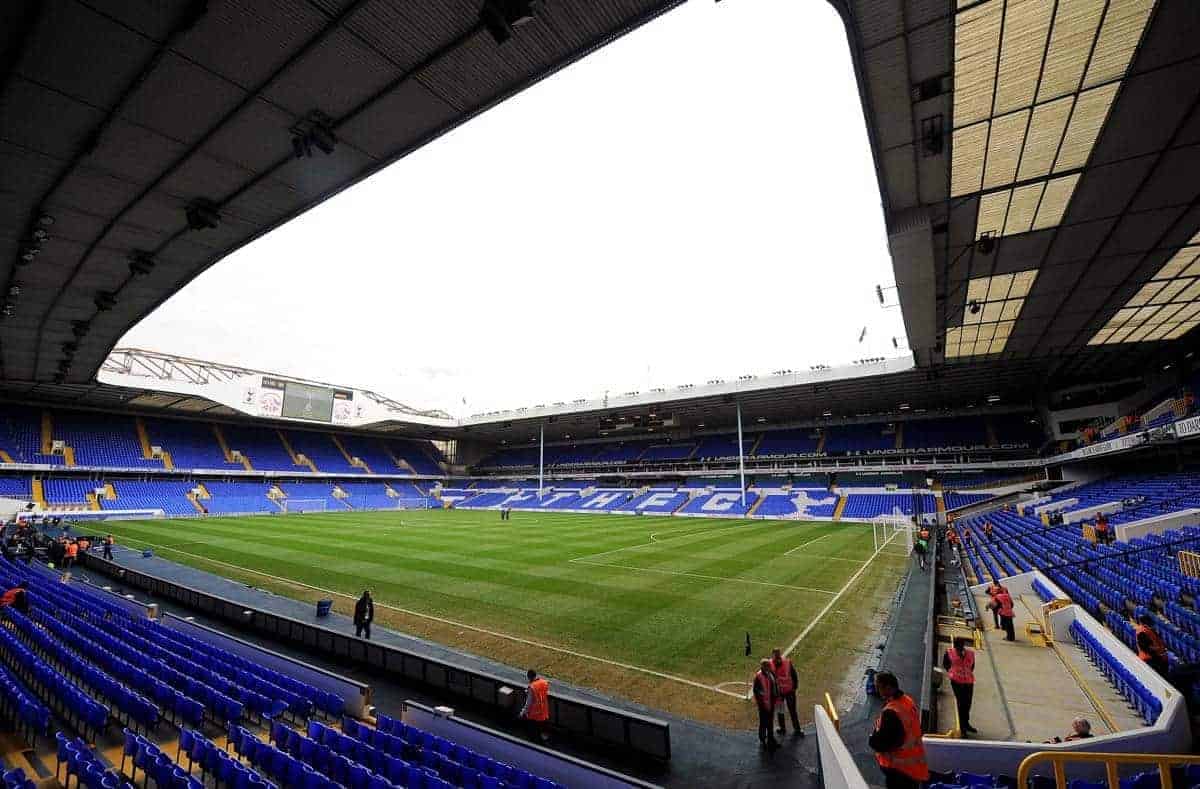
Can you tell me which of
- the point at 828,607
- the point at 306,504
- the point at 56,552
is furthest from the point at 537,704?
the point at 306,504

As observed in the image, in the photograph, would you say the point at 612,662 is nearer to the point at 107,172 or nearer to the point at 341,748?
the point at 341,748

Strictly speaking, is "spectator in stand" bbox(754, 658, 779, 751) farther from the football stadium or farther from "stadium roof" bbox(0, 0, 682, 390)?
"stadium roof" bbox(0, 0, 682, 390)

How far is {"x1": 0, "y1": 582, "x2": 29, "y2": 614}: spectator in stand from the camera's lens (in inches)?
448

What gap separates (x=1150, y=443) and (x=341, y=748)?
30992 millimetres

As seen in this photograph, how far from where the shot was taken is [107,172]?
29.3ft

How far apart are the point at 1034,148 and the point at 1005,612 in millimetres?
9447

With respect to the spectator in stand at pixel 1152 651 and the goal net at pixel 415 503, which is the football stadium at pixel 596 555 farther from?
the goal net at pixel 415 503

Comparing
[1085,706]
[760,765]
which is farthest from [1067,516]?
[760,765]

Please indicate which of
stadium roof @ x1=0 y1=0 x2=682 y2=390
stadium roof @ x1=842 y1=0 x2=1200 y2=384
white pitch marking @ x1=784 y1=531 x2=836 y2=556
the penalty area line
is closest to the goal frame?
the penalty area line

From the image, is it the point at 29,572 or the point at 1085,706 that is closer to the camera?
the point at 1085,706

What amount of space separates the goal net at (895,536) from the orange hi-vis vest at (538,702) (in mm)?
21112

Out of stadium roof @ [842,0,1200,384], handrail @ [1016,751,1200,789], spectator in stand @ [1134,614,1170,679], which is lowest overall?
spectator in stand @ [1134,614,1170,679]

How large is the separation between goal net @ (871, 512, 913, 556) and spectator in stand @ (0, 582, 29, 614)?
92.8 ft

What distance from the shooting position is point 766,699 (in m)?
7.08
